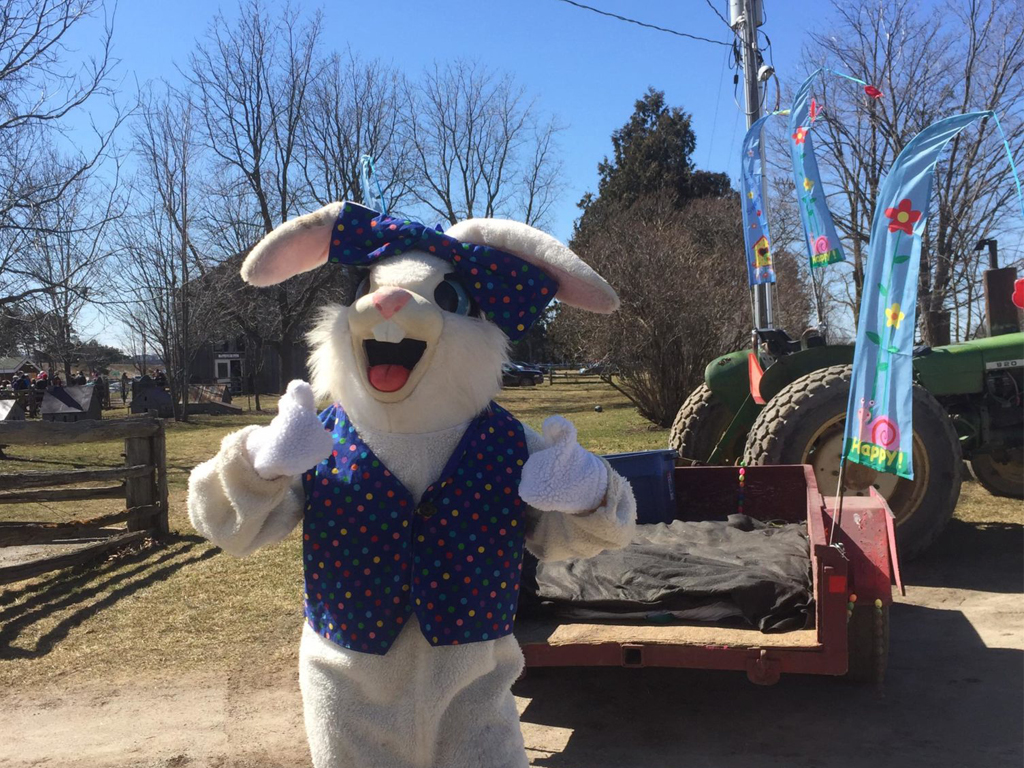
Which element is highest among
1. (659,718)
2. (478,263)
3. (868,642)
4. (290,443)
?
(478,263)

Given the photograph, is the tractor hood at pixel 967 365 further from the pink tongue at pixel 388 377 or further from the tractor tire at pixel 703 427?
the pink tongue at pixel 388 377

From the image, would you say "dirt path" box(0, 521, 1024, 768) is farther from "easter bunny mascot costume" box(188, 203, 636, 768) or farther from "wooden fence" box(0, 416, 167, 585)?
"wooden fence" box(0, 416, 167, 585)

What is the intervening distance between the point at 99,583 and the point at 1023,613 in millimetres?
6456

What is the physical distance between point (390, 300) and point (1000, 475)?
333 inches

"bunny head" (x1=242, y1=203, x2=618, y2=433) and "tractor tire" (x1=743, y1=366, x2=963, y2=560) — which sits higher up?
"bunny head" (x1=242, y1=203, x2=618, y2=433)

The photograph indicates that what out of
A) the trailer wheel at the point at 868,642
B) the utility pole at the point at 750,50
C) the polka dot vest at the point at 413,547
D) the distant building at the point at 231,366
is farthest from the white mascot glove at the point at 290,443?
the distant building at the point at 231,366

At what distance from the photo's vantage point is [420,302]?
211 centimetres

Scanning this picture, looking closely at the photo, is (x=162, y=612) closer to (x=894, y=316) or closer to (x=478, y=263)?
(x=478, y=263)

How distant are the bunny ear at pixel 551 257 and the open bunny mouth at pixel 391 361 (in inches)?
14.3

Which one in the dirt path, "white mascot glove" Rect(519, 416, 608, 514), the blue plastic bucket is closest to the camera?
"white mascot glove" Rect(519, 416, 608, 514)

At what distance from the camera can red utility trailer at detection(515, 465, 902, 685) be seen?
3555 millimetres

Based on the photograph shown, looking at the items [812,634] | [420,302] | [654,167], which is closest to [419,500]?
[420,302]

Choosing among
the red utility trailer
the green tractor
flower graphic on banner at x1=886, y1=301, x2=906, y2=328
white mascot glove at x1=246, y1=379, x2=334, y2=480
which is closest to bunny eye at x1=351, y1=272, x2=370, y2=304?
white mascot glove at x1=246, y1=379, x2=334, y2=480

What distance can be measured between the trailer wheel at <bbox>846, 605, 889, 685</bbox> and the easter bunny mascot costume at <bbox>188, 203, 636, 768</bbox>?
241cm
